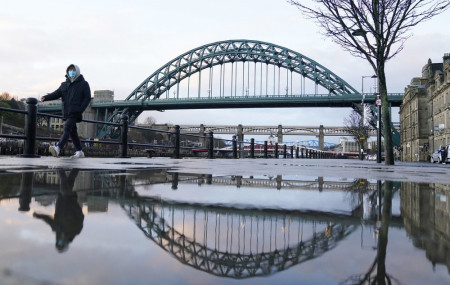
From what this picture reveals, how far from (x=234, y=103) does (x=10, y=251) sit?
63.0 m

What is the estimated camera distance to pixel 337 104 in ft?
194

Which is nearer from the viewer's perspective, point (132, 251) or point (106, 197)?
point (132, 251)

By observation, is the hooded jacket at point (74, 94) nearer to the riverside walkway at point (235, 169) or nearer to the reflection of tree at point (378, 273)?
the riverside walkway at point (235, 169)

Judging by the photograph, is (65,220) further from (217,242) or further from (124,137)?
(124,137)

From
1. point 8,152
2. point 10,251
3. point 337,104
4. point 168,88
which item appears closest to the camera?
point 10,251

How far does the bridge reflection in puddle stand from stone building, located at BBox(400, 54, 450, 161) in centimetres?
3818

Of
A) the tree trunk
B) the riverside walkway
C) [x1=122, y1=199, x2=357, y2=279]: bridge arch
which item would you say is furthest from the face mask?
the tree trunk

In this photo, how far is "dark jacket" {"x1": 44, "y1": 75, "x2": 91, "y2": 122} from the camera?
248 inches

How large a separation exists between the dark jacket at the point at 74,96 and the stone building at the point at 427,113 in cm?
3566

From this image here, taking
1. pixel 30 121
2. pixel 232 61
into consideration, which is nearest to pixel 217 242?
pixel 30 121

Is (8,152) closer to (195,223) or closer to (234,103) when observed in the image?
(195,223)

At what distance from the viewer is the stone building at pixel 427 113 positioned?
3625 centimetres

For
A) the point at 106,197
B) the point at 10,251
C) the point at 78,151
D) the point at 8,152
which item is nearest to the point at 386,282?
the point at 10,251

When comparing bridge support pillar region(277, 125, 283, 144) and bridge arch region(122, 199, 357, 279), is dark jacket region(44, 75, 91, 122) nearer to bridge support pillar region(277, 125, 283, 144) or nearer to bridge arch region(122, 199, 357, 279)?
bridge arch region(122, 199, 357, 279)
